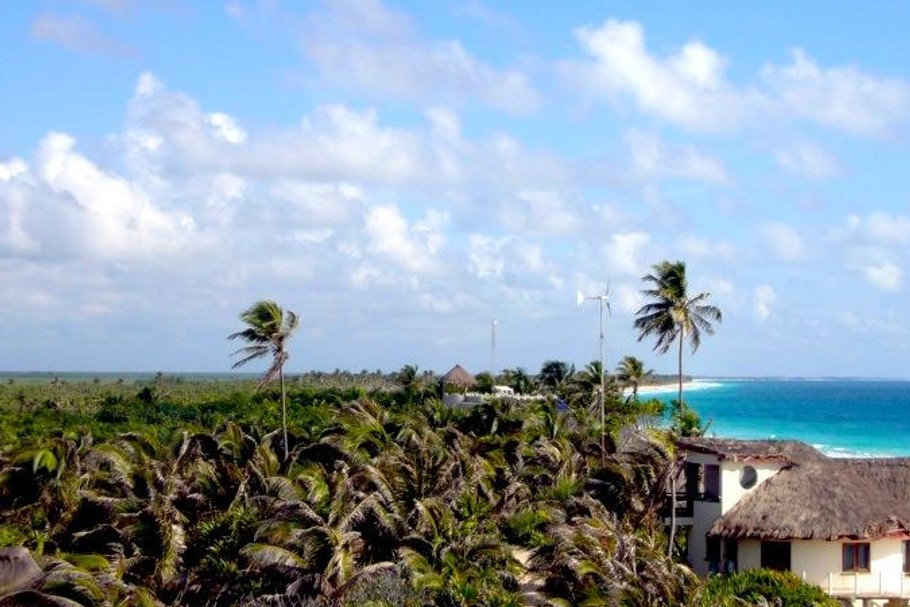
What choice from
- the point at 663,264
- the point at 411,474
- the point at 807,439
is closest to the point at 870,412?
the point at 807,439

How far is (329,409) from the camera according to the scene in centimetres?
5881

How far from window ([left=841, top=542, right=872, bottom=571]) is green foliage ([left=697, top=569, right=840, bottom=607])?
4.09m

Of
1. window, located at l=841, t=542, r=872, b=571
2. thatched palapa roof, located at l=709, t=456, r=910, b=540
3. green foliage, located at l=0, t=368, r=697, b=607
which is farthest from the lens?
window, located at l=841, t=542, r=872, b=571

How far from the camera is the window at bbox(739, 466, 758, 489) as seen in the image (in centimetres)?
3872

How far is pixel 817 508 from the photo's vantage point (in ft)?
122

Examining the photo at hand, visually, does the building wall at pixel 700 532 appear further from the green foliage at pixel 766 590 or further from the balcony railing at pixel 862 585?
the green foliage at pixel 766 590

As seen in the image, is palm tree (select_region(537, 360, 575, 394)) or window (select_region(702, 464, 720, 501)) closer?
window (select_region(702, 464, 720, 501))

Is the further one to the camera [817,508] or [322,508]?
[817,508]

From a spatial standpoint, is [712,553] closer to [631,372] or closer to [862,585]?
[862,585]

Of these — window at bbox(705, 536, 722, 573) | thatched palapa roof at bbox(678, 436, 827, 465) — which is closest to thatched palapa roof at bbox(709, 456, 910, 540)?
thatched palapa roof at bbox(678, 436, 827, 465)

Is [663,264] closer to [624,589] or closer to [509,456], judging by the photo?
[509,456]

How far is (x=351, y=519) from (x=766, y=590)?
10.5m

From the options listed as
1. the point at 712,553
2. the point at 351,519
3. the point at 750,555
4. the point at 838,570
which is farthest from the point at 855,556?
the point at 351,519

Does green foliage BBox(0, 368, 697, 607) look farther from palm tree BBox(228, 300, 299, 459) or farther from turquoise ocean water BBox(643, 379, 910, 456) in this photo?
turquoise ocean water BBox(643, 379, 910, 456)
